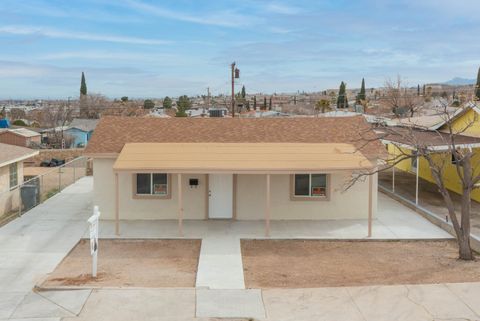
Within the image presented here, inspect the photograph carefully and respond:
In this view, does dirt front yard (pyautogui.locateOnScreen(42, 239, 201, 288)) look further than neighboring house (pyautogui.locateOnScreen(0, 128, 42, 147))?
No

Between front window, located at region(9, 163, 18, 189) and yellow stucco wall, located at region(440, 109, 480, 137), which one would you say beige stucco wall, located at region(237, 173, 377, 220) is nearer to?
yellow stucco wall, located at region(440, 109, 480, 137)

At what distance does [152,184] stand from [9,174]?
9088 mm

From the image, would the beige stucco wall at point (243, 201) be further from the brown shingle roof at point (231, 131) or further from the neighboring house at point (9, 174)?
the neighboring house at point (9, 174)

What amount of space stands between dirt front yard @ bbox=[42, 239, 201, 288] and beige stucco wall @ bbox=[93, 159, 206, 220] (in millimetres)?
2529

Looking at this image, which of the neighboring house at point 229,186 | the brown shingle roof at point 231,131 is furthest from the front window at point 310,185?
the brown shingle roof at point 231,131

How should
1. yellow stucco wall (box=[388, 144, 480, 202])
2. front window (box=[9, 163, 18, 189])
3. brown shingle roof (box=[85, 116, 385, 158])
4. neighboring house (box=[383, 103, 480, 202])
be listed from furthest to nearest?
front window (box=[9, 163, 18, 189])
yellow stucco wall (box=[388, 144, 480, 202])
neighboring house (box=[383, 103, 480, 202])
brown shingle roof (box=[85, 116, 385, 158])

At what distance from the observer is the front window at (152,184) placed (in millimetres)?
17688

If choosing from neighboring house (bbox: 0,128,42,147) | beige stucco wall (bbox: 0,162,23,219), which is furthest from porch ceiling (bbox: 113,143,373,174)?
neighboring house (bbox: 0,128,42,147)

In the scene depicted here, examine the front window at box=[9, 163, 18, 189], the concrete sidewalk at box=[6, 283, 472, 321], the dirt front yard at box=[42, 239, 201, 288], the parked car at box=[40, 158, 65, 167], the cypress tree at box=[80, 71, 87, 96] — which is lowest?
the parked car at box=[40, 158, 65, 167]

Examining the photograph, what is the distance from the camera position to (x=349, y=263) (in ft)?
43.3

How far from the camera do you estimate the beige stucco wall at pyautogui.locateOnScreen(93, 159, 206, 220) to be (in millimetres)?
17750

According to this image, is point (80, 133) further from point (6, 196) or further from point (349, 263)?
point (349, 263)

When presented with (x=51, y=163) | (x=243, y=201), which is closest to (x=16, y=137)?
(x=51, y=163)

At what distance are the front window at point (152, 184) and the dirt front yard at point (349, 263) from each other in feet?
13.1
